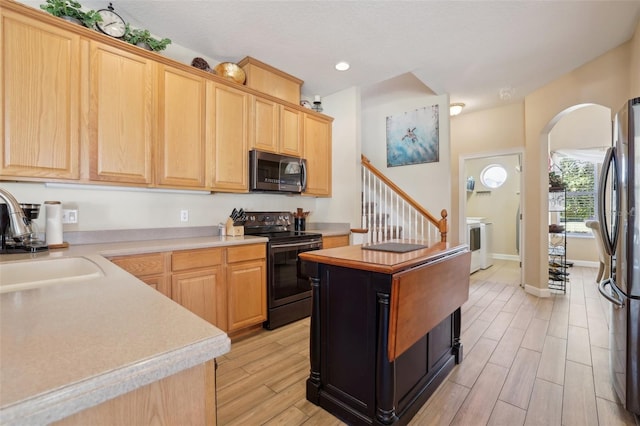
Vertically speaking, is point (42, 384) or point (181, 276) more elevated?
point (42, 384)

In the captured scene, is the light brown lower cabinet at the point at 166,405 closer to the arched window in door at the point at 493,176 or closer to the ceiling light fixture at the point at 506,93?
the ceiling light fixture at the point at 506,93

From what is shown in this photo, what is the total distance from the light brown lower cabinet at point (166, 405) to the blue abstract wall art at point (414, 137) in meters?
4.15

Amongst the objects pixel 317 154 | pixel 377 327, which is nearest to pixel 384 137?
pixel 317 154

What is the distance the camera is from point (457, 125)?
5.09m

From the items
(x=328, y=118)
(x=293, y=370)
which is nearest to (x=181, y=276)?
(x=293, y=370)

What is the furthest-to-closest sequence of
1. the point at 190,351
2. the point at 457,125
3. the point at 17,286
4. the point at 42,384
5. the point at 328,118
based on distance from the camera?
the point at 457,125 → the point at 328,118 → the point at 17,286 → the point at 190,351 → the point at 42,384

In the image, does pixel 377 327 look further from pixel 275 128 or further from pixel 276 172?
pixel 275 128

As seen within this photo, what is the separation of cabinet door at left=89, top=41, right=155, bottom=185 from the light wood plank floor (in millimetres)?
1698

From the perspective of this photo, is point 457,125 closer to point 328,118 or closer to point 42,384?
point 328,118

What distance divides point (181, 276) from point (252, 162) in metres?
1.32

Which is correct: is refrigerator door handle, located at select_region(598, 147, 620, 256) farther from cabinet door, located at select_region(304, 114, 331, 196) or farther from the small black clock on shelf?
the small black clock on shelf

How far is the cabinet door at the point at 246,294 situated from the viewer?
8.23 feet

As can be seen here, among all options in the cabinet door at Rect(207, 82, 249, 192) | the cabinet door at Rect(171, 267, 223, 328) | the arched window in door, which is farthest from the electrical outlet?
the arched window in door

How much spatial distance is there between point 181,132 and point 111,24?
89 centimetres
